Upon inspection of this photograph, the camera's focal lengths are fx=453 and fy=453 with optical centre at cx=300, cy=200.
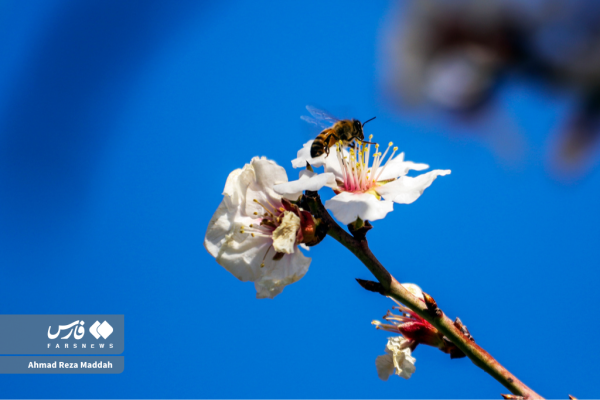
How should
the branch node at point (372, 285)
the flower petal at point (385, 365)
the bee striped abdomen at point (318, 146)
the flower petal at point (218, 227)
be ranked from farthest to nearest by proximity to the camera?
the flower petal at point (385, 365) < the bee striped abdomen at point (318, 146) < the flower petal at point (218, 227) < the branch node at point (372, 285)

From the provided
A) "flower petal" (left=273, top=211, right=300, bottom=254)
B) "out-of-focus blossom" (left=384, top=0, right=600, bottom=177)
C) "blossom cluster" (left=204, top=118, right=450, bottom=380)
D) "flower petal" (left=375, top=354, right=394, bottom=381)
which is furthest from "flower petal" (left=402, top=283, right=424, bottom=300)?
"out-of-focus blossom" (left=384, top=0, right=600, bottom=177)

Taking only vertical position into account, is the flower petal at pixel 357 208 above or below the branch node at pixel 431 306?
above

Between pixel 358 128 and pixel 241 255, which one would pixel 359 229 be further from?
pixel 358 128

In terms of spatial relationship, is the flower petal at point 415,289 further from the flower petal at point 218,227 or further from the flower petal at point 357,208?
the flower petal at point 218,227

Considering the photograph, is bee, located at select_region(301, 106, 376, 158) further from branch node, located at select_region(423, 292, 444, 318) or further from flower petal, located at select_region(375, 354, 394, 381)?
flower petal, located at select_region(375, 354, 394, 381)

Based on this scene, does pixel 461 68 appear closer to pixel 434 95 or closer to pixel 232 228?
pixel 434 95

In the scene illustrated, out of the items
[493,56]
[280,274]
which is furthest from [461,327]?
[493,56]

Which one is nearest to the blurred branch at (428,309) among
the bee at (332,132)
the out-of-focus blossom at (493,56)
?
the bee at (332,132)
